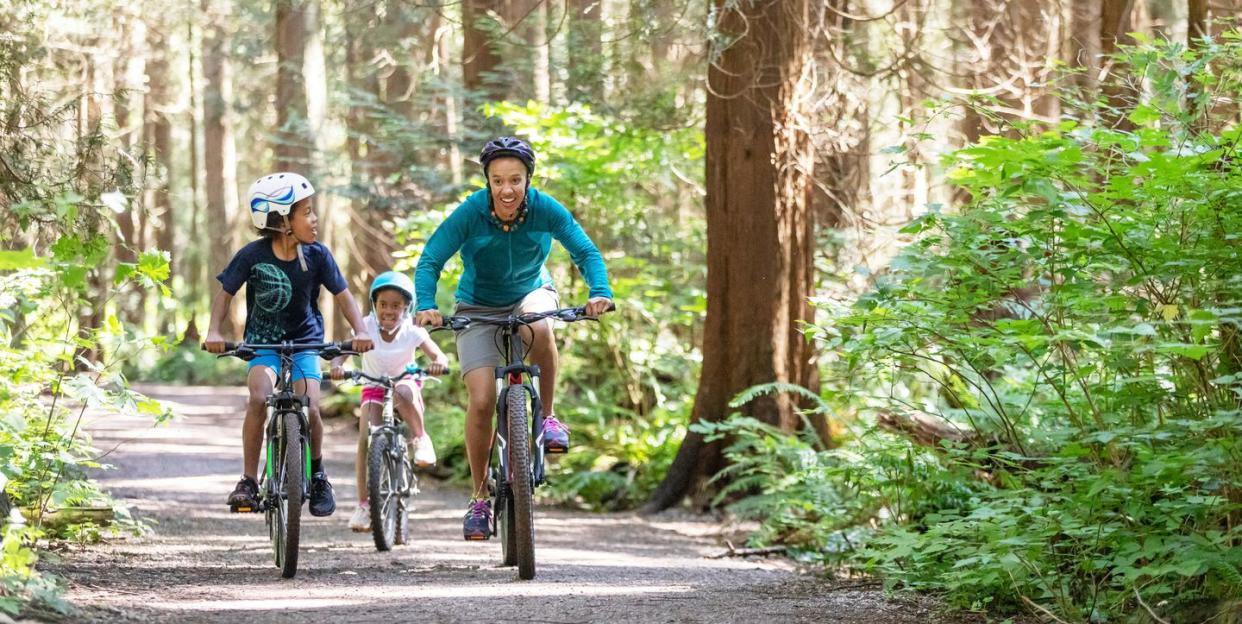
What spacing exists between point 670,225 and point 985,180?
10360 millimetres

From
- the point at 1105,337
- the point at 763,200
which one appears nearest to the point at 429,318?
the point at 1105,337

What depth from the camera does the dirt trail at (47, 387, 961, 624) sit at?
553cm

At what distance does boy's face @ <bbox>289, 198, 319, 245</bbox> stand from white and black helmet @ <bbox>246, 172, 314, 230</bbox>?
3 centimetres

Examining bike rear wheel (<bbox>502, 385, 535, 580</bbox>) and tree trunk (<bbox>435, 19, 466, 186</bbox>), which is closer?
bike rear wheel (<bbox>502, 385, 535, 580</bbox>)

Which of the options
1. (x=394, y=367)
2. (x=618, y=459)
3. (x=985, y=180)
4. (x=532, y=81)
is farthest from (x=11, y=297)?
(x=532, y=81)

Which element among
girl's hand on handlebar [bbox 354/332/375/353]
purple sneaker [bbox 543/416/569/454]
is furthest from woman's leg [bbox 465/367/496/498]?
girl's hand on handlebar [bbox 354/332/375/353]

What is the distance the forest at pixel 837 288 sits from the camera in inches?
211

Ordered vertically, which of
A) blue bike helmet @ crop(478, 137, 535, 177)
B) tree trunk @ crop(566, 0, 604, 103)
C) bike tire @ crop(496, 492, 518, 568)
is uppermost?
tree trunk @ crop(566, 0, 604, 103)

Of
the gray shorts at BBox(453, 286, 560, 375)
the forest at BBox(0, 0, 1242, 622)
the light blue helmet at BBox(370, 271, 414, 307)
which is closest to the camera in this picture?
the forest at BBox(0, 0, 1242, 622)

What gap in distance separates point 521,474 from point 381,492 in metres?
1.94

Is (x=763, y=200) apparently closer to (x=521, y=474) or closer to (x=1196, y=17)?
(x=1196, y=17)

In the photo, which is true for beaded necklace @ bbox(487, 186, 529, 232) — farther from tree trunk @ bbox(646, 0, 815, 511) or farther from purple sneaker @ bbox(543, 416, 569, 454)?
tree trunk @ bbox(646, 0, 815, 511)

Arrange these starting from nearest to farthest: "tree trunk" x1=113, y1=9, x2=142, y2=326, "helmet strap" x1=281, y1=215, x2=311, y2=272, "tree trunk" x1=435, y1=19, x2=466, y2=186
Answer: "helmet strap" x1=281, y1=215, x2=311, y2=272, "tree trunk" x1=113, y1=9, x2=142, y2=326, "tree trunk" x1=435, y1=19, x2=466, y2=186

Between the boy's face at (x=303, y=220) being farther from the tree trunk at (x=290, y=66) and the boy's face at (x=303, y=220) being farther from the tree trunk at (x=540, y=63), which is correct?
the tree trunk at (x=290, y=66)
